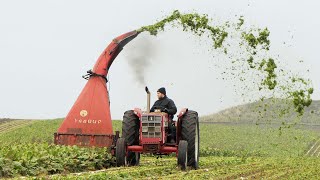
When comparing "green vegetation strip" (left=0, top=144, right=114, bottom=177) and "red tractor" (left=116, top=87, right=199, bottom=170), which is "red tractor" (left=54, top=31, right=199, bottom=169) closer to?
"red tractor" (left=116, top=87, right=199, bottom=170)

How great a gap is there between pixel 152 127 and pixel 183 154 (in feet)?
3.65

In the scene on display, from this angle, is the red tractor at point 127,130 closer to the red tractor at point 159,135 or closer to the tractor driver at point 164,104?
the red tractor at point 159,135

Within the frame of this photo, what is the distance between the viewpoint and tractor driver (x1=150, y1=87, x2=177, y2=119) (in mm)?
15898

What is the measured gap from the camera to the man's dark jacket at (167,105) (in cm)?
1590

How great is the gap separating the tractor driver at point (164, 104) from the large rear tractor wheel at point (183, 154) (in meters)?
1.16

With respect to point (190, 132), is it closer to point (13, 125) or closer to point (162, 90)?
point (162, 90)

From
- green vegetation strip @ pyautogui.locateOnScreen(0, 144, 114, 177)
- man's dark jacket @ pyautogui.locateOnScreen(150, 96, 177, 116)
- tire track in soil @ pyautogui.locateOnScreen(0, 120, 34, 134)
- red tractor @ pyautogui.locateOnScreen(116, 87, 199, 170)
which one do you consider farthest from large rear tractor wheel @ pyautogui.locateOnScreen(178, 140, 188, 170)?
tire track in soil @ pyautogui.locateOnScreen(0, 120, 34, 134)

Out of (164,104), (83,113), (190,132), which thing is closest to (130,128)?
(164,104)

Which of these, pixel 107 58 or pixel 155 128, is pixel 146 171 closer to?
pixel 155 128

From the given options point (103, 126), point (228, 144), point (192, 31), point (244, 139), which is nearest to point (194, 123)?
point (103, 126)

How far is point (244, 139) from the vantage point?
144 ft

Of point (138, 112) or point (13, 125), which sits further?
point (13, 125)

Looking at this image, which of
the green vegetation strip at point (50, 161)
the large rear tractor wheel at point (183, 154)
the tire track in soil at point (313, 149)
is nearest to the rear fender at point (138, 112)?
the large rear tractor wheel at point (183, 154)

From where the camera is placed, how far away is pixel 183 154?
1492cm
